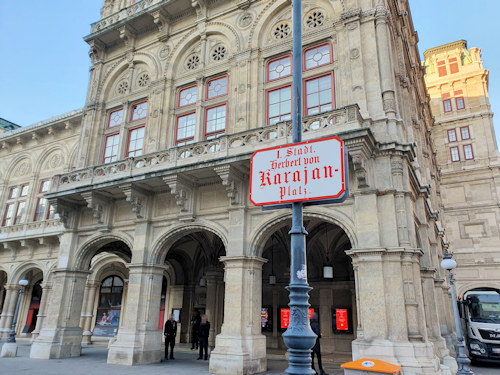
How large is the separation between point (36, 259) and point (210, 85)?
681 inches

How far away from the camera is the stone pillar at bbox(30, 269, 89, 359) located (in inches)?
625

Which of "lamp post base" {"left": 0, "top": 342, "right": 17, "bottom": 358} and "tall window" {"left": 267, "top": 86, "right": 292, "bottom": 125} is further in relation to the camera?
"lamp post base" {"left": 0, "top": 342, "right": 17, "bottom": 358}

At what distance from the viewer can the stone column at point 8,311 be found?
2506 centimetres

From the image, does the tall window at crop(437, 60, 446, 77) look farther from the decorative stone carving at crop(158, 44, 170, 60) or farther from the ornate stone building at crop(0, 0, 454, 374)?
the decorative stone carving at crop(158, 44, 170, 60)

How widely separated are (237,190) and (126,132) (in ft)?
26.9

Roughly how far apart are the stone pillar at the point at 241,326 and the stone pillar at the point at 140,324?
3305mm

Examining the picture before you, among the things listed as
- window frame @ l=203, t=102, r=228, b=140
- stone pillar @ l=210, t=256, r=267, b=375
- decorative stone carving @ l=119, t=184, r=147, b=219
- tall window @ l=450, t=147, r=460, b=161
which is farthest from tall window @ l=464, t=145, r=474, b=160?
decorative stone carving @ l=119, t=184, r=147, b=219

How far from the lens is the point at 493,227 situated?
32.2m

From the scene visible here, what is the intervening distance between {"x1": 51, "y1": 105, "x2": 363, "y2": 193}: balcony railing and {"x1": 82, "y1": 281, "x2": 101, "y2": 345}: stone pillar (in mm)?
9343

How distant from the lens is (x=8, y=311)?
1000 inches

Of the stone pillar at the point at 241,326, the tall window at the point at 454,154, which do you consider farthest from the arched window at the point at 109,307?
the tall window at the point at 454,154

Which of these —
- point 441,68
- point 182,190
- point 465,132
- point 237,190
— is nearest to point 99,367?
point 182,190

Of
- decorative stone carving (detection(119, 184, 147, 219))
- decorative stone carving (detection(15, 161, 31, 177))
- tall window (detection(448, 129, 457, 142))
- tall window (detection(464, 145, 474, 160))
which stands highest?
tall window (detection(448, 129, 457, 142))

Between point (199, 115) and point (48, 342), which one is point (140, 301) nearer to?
point (48, 342)
